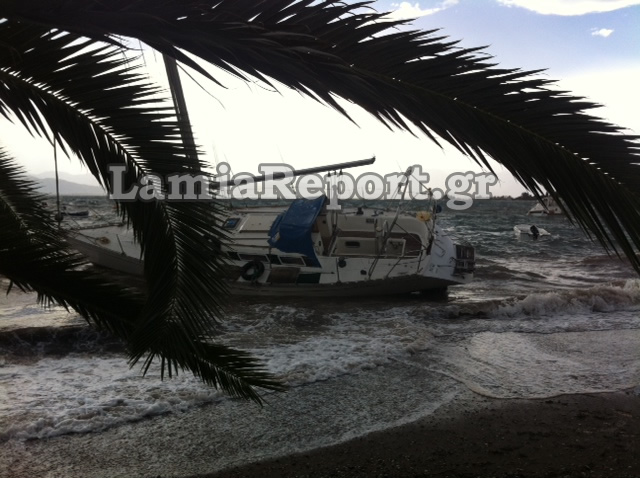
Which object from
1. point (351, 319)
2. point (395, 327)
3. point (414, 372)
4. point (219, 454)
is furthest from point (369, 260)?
point (219, 454)

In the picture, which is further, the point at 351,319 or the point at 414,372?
the point at 351,319

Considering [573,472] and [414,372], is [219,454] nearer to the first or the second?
[573,472]

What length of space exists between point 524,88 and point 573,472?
14.6ft

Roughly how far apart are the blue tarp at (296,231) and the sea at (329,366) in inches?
63.2

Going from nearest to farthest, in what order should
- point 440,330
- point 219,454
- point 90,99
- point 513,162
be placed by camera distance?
point 513,162 < point 90,99 < point 219,454 < point 440,330

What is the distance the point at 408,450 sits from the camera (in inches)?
232

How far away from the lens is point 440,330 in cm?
1281

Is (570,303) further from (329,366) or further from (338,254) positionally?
(329,366)

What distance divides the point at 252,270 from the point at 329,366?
340 inches

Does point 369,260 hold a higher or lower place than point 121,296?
lower

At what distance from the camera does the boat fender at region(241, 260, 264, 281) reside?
17.5 m

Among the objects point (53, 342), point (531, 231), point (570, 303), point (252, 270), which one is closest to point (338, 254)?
point (252, 270)

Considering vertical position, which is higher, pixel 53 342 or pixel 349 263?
pixel 349 263

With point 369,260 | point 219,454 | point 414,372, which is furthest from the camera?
point 369,260
